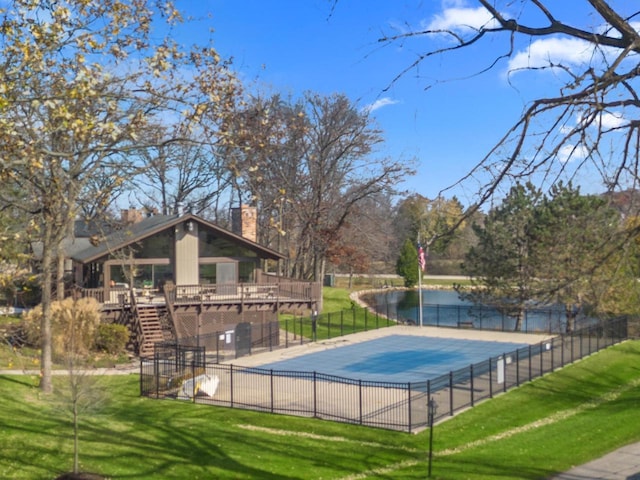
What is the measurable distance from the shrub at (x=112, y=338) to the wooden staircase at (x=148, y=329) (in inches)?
37.2

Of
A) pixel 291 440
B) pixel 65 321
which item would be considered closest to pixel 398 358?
pixel 65 321

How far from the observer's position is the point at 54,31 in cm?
956

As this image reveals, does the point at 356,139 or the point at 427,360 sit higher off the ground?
the point at 356,139

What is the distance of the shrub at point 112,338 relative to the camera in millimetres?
27870

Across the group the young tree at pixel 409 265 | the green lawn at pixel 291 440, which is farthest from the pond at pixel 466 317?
the green lawn at pixel 291 440

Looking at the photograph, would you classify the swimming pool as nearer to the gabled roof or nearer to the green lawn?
the green lawn

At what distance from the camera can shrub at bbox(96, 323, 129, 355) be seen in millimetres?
27870

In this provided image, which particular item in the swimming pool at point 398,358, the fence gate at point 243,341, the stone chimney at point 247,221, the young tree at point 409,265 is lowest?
the swimming pool at point 398,358

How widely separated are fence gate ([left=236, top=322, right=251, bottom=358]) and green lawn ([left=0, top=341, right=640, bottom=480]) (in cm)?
828

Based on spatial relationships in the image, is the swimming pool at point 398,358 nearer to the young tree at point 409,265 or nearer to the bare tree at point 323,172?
the bare tree at point 323,172

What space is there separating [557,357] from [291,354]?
11684mm

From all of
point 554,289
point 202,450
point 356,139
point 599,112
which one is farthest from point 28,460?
point 356,139

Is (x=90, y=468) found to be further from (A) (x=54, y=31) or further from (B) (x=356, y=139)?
(B) (x=356, y=139)

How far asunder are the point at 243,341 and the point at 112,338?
6092 mm
